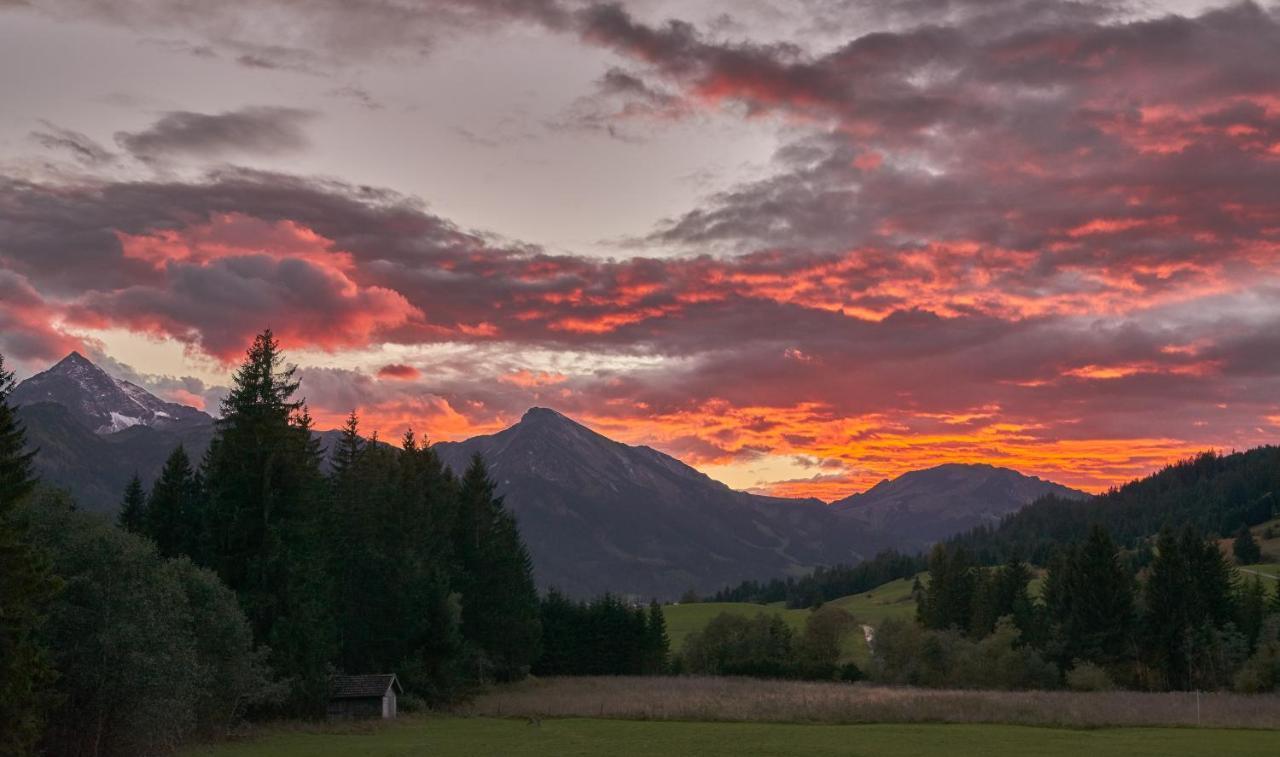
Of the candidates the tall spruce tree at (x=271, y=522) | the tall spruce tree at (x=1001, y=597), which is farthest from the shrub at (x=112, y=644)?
the tall spruce tree at (x=1001, y=597)

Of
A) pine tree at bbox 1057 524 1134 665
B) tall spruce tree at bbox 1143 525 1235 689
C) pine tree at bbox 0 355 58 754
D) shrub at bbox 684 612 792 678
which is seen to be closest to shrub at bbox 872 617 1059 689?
pine tree at bbox 1057 524 1134 665

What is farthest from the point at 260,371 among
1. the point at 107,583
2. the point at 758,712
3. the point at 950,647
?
the point at 950,647

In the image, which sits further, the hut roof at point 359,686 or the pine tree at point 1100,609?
the pine tree at point 1100,609

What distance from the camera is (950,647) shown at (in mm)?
103375

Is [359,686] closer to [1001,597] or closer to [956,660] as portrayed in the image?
[956,660]

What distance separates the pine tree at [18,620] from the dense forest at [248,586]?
76 millimetres

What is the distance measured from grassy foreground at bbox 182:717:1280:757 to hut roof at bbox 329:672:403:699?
6638mm

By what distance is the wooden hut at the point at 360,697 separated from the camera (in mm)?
70375

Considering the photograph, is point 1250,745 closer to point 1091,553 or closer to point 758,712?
point 758,712

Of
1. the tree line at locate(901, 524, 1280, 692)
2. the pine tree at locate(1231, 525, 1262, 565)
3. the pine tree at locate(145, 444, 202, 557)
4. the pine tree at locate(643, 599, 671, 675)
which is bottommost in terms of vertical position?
the pine tree at locate(643, 599, 671, 675)

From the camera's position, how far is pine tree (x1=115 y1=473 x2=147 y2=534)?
75938 millimetres

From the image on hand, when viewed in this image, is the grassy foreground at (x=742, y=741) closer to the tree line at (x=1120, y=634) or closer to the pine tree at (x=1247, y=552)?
the tree line at (x=1120, y=634)

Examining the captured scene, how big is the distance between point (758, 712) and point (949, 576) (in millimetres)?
71813

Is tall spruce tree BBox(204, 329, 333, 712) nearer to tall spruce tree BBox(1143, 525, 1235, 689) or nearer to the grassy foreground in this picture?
the grassy foreground
